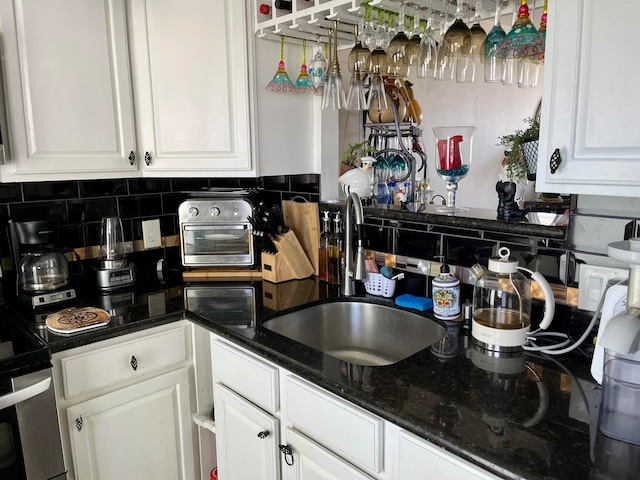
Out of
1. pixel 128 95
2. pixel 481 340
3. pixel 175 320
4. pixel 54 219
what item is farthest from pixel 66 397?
pixel 481 340

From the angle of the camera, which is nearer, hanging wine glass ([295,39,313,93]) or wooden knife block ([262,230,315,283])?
hanging wine glass ([295,39,313,93])

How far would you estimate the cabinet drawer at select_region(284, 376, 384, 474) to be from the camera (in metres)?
1.14

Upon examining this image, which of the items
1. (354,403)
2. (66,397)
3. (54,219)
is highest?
(54,219)

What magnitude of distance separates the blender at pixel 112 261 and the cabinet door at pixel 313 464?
1.02 meters

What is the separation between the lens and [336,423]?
1.23 meters

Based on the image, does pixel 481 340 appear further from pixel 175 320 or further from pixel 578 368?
pixel 175 320

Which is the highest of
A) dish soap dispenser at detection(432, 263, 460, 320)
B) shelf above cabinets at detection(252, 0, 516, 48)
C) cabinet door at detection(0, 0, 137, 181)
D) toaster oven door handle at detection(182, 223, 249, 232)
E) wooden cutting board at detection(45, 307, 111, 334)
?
shelf above cabinets at detection(252, 0, 516, 48)

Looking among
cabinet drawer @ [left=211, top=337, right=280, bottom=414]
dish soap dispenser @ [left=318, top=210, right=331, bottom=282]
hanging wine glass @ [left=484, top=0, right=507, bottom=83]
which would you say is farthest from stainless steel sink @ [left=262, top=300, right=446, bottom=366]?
hanging wine glass @ [left=484, top=0, right=507, bottom=83]

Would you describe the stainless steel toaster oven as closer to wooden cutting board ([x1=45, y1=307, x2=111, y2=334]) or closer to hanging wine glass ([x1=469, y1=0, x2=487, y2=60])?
wooden cutting board ([x1=45, y1=307, x2=111, y2=334])

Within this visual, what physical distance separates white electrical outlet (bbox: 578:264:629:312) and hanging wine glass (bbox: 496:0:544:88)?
558 millimetres

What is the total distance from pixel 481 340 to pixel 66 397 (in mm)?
1254

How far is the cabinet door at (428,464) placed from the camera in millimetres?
971

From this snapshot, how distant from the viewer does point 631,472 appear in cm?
86

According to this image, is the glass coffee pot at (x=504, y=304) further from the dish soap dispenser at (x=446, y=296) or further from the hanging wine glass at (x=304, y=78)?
the hanging wine glass at (x=304, y=78)
